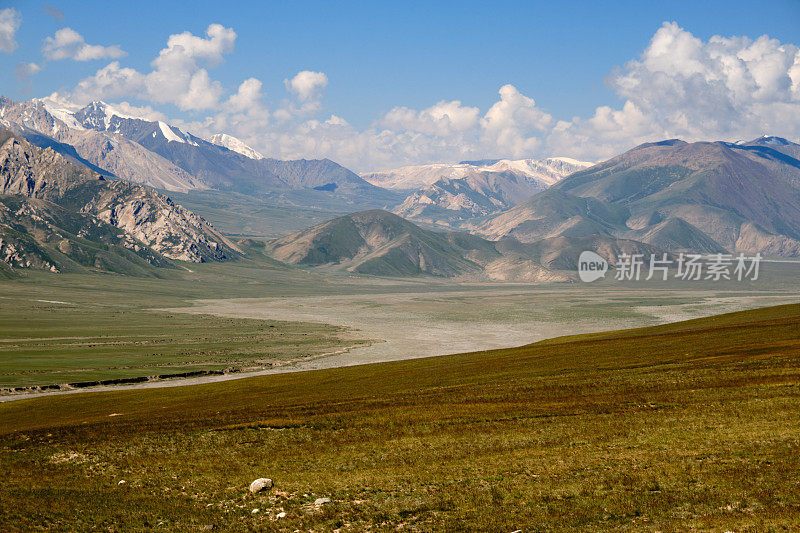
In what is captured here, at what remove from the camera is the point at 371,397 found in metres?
50.8

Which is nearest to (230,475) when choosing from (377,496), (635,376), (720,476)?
(377,496)

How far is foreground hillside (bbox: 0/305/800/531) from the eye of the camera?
22.3 m

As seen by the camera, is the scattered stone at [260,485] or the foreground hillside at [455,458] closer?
the foreground hillside at [455,458]

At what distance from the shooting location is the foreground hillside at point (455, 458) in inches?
878

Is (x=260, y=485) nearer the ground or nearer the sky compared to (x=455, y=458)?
nearer the ground

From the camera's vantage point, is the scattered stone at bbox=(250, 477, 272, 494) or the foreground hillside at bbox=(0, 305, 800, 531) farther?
the scattered stone at bbox=(250, 477, 272, 494)

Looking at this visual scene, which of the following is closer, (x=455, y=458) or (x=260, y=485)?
(x=260, y=485)

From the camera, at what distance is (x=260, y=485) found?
26375 mm

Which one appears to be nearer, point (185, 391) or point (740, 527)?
point (740, 527)

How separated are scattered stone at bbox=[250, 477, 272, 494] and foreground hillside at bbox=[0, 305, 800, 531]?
513 millimetres

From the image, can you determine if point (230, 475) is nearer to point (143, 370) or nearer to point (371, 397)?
point (371, 397)

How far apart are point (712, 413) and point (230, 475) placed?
25426mm

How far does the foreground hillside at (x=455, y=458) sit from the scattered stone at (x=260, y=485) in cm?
51

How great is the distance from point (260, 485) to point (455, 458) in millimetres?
9125
